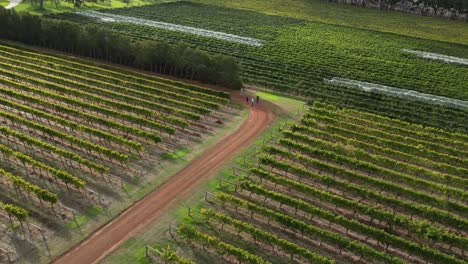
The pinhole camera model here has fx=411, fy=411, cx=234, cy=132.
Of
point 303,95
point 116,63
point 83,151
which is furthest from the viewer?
point 116,63

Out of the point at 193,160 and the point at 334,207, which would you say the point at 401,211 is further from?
the point at 193,160

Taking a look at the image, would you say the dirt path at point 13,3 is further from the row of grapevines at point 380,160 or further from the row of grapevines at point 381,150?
the row of grapevines at point 380,160

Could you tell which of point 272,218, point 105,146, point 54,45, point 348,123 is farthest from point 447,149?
point 54,45

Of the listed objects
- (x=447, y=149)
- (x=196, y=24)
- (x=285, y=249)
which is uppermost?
→ (x=196, y=24)

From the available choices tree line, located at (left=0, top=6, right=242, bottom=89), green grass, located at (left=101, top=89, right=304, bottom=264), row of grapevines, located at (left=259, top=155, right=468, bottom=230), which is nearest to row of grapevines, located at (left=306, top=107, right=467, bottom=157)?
green grass, located at (left=101, top=89, right=304, bottom=264)

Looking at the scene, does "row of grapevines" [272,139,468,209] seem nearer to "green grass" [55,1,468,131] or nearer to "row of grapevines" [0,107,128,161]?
"row of grapevines" [0,107,128,161]

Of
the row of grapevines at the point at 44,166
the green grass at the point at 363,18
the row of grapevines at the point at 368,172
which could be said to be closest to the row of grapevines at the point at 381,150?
the row of grapevines at the point at 368,172
